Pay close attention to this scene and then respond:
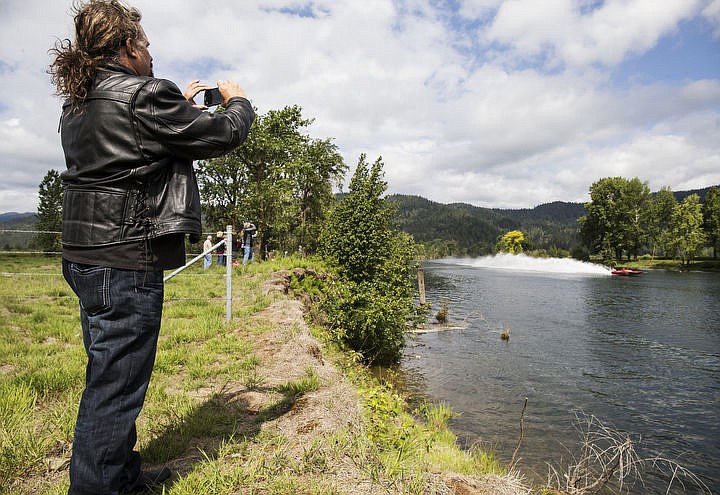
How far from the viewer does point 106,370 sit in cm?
193

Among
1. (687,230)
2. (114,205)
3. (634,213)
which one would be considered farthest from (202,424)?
(634,213)

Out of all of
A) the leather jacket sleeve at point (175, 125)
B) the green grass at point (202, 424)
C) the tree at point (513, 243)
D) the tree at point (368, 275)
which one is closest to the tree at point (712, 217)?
the tree at point (513, 243)

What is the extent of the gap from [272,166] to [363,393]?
2550cm

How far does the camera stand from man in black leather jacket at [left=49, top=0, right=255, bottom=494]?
1937mm

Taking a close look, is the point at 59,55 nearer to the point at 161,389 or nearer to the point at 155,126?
the point at 155,126

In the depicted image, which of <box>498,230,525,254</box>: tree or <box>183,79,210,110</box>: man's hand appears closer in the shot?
<box>183,79,210,110</box>: man's hand

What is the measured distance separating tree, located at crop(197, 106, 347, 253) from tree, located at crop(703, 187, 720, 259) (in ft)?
237

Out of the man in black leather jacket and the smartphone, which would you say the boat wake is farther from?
the man in black leather jacket

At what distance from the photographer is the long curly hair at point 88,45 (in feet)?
6.44

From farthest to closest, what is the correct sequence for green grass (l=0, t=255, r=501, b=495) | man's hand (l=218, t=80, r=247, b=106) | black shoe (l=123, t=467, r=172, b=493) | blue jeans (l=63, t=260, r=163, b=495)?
1. green grass (l=0, t=255, r=501, b=495)
2. black shoe (l=123, t=467, r=172, b=493)
3. man's hand (l=218, t=80, r=247, b=106)
4. blue jeans (l=63, t=260, r=163, b=495)

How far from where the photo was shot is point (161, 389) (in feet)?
14.8

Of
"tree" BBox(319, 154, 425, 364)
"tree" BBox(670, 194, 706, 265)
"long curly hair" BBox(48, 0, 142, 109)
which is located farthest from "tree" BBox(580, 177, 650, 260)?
"long curly hair" BBox(48, 0, 142, 109)

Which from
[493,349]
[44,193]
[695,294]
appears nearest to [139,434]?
[493,349]

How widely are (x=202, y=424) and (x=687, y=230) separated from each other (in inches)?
3432
